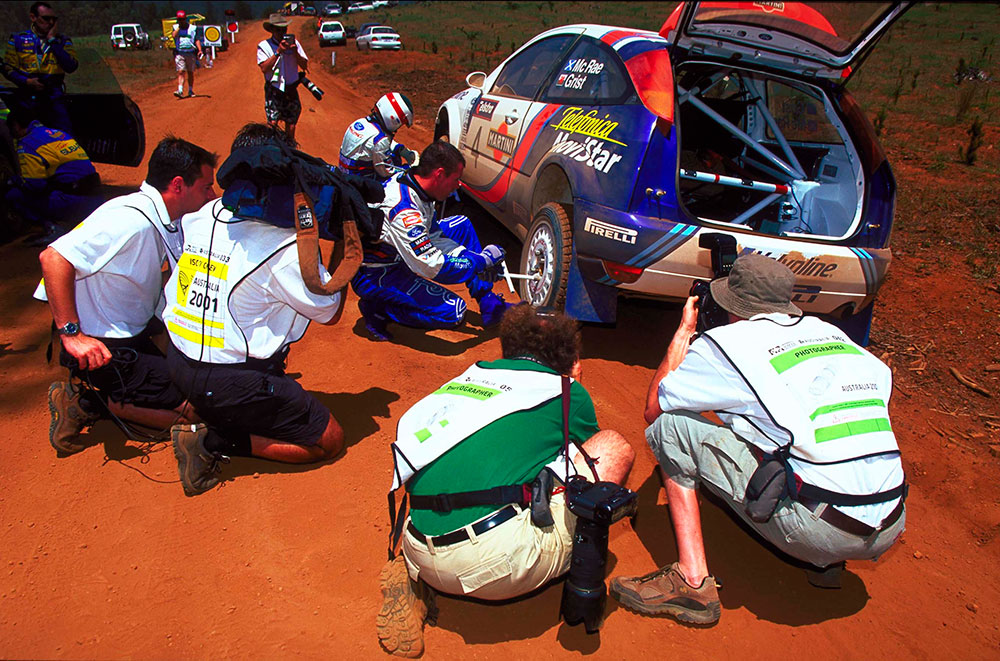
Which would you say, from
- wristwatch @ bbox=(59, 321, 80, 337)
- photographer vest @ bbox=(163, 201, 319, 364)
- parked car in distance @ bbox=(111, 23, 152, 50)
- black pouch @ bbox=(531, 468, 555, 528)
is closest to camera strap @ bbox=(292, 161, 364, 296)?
photographer vest @ bbox=(163, 201, 319, 364)

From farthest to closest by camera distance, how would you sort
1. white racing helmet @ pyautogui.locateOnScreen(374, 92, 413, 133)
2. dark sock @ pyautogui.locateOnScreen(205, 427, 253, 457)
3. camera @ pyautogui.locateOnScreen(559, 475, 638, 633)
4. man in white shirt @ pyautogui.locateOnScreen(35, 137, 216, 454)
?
1. white racing helmet @ pyautogui.locateOnScreen(374, 92, 413, 133)
2. dark sock @ pyautogui.locateOnScreen(205, 427, 253, 457)
3. man in white shirt @ pyautogui.locateOnScreen(35, 137, 216, 454)
4. camera @ pyautogui.locateOnScreen(559, 475, 638, 633)

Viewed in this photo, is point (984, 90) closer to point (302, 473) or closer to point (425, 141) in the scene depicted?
point (425, 141)

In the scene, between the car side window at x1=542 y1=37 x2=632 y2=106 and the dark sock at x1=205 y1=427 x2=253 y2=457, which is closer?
the dark sock at x1=205 y1=427 x2=253 y2=457

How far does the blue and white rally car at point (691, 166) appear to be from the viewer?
362 centimetres

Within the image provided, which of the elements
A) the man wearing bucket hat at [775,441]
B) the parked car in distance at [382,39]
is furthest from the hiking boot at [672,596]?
the parked car in distance at [382,39]

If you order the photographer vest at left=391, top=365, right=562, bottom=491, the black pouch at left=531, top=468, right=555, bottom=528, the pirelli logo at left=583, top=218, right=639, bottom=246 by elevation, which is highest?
the pirelli logo at left=583, top=218, right=639, bottom=246

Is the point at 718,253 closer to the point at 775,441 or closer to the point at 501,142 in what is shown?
the point at 775,441

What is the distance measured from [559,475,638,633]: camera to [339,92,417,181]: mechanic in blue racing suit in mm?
3621

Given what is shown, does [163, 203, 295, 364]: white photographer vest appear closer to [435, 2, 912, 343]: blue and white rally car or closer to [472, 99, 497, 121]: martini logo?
[435, 2, 912, 343]: blue and white rally car

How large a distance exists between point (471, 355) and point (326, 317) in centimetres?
148

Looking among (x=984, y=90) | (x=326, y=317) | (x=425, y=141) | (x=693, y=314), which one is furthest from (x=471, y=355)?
(x=984, y=90)

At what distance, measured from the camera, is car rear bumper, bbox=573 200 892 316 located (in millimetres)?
3596

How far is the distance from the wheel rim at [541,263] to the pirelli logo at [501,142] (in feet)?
3.09

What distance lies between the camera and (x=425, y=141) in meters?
9.91
